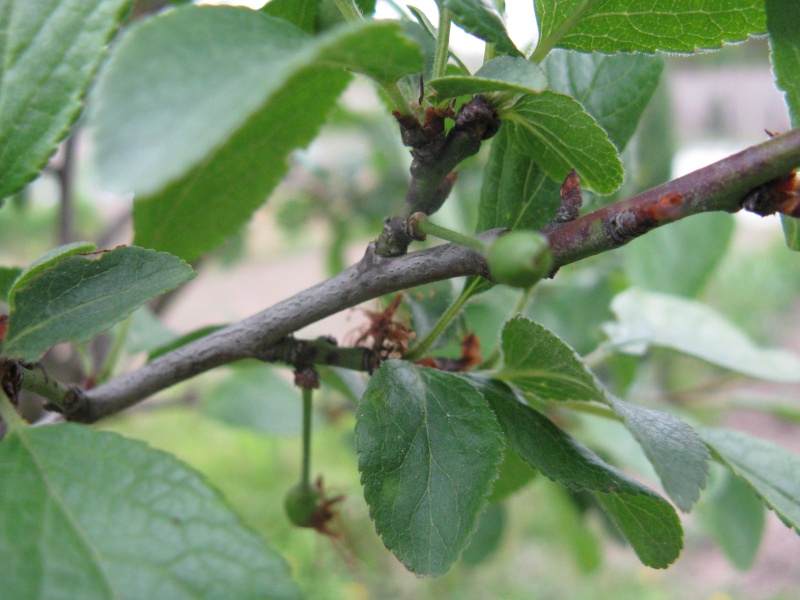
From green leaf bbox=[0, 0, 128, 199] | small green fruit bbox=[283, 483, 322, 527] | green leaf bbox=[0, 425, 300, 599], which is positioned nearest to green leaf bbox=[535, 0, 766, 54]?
green leaf bbox=[0, 0, 128, 199]

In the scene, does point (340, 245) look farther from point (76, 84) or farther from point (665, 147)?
point (76, 84)

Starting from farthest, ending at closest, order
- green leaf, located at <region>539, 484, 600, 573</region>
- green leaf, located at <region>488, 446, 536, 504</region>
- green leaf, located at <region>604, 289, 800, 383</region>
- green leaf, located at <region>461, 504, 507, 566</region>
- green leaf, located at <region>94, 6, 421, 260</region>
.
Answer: green leaf, located at <region>539, 484, 600, 573</region> < green leaf, located at <region>461, 504, 507, 566</region> < green leaf, located at <region>604, 289, 800, 383</region> < green leaf, located at <region>488, 446, 536, 504</region> < green leaf, located at <region>94, 6, 421, 260</region>

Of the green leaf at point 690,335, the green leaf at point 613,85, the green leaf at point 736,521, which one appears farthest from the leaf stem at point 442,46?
the green leaf at point 736,521

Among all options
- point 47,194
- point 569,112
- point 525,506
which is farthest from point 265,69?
point 47,194

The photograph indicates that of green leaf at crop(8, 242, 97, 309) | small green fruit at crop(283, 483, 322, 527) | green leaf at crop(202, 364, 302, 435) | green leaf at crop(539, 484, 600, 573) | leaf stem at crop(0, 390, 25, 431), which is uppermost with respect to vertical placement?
green leaf at crop(8, 242, 97, 309)

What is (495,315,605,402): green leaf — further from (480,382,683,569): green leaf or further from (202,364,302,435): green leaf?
(202,364,302,435): green leaf

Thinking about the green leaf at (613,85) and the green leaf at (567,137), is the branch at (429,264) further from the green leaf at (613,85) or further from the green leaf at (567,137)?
the green leaf at (613,85)
